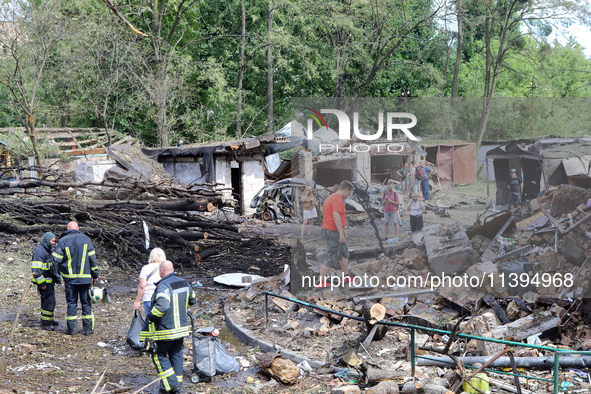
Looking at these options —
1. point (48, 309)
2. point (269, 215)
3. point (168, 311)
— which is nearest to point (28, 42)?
point (269, 215)

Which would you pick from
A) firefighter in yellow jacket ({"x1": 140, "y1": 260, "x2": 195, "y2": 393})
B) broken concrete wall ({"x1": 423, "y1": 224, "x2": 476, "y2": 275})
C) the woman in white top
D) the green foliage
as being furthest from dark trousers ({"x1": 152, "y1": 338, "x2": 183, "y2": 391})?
the green foliage

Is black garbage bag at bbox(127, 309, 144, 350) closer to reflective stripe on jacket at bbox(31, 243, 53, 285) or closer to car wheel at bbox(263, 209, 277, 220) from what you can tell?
reflective stripe on jacket at bbox(31, 243, 53, 285)

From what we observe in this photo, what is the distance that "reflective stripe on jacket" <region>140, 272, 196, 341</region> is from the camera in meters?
6.00

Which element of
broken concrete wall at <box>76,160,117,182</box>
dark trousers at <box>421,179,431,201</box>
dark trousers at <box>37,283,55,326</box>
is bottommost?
dark trousers at <box>37,283,55,326</box>

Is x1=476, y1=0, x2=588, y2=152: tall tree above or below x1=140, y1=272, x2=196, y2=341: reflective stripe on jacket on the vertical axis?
above

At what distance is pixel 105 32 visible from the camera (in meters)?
23.5

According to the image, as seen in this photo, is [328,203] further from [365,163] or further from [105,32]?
[105,32]

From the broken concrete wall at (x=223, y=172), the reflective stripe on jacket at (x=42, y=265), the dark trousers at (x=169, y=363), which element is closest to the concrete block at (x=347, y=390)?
the dark trousers at (x=169, y=363)

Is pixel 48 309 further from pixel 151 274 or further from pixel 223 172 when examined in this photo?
pixel 223 172

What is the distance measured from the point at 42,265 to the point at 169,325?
3765mm

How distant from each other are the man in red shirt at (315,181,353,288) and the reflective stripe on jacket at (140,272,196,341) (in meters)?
3.54

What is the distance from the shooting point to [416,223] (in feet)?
29.8

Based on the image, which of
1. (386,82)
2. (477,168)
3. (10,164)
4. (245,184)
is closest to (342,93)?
(386,82)

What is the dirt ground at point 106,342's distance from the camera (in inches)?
266
